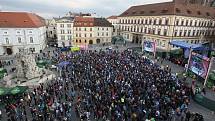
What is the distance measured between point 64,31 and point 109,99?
4842 cm

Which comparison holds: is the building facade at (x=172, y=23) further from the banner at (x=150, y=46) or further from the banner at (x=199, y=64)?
the banner at (x=199, y=64)

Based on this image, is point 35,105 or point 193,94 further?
point 193,94

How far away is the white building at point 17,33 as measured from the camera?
47.9 metres

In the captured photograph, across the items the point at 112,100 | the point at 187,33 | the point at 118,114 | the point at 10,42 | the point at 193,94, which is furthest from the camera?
the point at 187,33

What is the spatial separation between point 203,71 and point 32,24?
43664mm

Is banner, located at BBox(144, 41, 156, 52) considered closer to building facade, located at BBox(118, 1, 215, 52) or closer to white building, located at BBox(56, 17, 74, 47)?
building facade, located at BBox(118, 1, 215, 52)

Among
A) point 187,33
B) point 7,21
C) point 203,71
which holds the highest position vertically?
point 7,21

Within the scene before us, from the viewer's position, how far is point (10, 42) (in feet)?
160

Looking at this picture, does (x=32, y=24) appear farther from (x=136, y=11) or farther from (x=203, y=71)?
(x=203, y=71)

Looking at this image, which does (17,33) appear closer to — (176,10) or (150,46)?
(150,46)

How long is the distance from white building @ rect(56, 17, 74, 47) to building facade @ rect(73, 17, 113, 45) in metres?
1.70

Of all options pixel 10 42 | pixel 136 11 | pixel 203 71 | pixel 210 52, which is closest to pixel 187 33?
pixel 210 52

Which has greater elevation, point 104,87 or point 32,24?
point 32,24

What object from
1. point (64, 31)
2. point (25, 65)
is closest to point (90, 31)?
point (64, 31)
